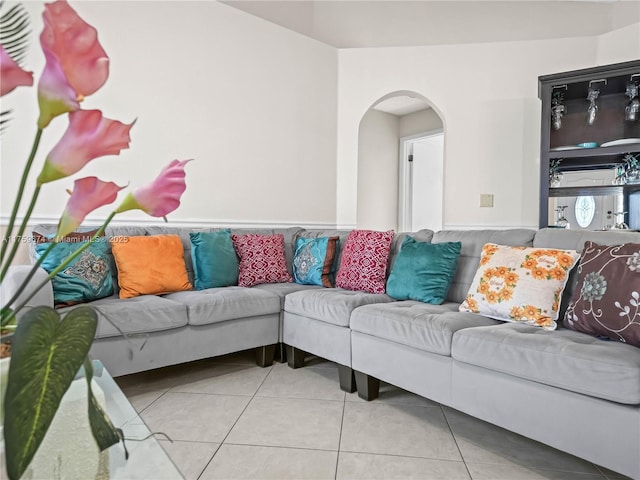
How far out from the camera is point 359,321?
214cm

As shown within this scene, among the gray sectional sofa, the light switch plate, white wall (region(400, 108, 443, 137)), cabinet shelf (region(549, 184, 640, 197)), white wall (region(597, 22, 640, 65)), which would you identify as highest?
white wall (region(597, 22, 640, 65))

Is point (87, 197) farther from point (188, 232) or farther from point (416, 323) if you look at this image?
point (188, 232)

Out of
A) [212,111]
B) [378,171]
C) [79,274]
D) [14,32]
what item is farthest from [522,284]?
[378,171]

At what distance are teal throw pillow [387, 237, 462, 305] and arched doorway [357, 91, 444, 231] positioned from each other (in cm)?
266

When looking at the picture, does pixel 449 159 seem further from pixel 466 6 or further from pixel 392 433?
pixel 392 433

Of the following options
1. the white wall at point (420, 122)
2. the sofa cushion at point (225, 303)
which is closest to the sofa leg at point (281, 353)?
the sofa cushion at point (225, 303)

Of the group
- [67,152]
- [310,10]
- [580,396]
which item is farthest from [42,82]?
[310,10]

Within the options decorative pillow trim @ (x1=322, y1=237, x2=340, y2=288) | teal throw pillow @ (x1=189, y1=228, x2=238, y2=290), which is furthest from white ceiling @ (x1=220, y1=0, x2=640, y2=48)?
decorative pillow trim @ (x1=322, y1=237, x2=340, y2=288)

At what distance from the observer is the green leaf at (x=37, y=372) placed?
1.34 ft

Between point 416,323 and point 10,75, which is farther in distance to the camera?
point 416,323

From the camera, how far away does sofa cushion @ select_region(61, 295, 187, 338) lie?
2.04 m

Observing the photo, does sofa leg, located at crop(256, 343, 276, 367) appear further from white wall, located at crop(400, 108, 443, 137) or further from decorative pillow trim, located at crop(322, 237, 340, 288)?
white wall, located at crop(400, 108, 443, 137)

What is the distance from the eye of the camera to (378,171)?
530 centimetres

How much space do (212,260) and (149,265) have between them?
0.41m
